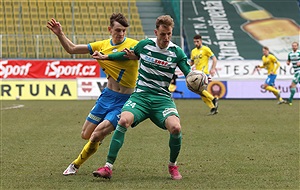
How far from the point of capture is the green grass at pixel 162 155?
7820 mm

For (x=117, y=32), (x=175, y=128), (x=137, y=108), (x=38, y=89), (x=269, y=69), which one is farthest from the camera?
(x=38, y=89)

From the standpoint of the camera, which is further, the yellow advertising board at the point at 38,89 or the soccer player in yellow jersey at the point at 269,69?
the yellow advertising board at the point at 38,89

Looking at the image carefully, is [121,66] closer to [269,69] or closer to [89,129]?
[89,129]

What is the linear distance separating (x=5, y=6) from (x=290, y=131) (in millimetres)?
25242

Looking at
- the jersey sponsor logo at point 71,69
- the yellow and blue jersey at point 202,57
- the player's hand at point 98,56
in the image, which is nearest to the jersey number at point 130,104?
the player's hand at point 98,56

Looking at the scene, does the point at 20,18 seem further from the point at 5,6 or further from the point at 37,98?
the point at 37,98

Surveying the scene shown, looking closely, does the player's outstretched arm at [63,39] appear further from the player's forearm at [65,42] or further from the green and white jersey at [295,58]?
the green and white jersey at [295,58]

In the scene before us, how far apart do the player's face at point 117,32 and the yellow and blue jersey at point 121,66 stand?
0.23 feet

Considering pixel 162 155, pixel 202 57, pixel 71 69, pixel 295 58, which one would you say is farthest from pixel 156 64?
pixel 71 69

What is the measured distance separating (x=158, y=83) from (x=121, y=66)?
65 centimetres

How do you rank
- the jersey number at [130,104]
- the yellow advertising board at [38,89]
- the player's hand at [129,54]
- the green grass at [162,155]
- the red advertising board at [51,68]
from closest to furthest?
the green grass at [162,155] → the jersey number at [130,104] → the player's hand at [129,54] → the yellow advertising board at [38,89] → the red advertising board at [51,68]

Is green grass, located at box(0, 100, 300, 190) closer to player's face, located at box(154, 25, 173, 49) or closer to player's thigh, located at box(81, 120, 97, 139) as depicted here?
player's thigh, located at box(81, 120, 97, 139)

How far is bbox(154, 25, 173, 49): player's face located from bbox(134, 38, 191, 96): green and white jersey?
84mm

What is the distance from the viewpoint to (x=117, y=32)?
28.0ft
